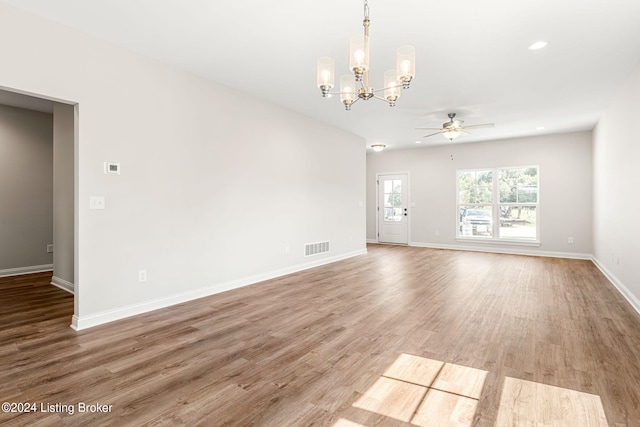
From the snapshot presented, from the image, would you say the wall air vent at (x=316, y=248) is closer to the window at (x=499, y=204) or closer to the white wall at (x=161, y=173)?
the white wall at (x=161, y=173)

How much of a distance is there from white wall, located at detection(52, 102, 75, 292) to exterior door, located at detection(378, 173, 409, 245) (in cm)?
757

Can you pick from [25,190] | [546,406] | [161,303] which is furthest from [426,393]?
[25,190]

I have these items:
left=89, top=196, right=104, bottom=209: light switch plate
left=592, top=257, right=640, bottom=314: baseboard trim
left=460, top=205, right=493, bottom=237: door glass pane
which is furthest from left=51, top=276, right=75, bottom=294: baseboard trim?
left=460, top=205, right=493, bottom=237: door glass pane

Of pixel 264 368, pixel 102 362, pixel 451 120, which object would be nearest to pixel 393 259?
pixel 451 120

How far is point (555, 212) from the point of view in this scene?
7363 millimetres

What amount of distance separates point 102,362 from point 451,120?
597 cm

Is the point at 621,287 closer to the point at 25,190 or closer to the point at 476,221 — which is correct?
the point at 476,221

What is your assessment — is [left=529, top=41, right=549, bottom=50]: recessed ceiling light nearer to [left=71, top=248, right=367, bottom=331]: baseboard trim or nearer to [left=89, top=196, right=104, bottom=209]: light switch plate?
[left=71, top=248, right=367, bottom=331]: baseboard trim

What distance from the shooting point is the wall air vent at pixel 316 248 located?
5.99 meters

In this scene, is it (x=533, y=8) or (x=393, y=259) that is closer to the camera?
(x=533, y=8)

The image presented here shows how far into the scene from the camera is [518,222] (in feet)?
25.6

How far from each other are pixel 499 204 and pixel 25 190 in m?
9.89

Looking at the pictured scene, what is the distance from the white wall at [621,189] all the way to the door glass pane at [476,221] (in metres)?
2.32

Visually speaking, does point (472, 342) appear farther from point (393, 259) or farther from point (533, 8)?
point (393, 259)
